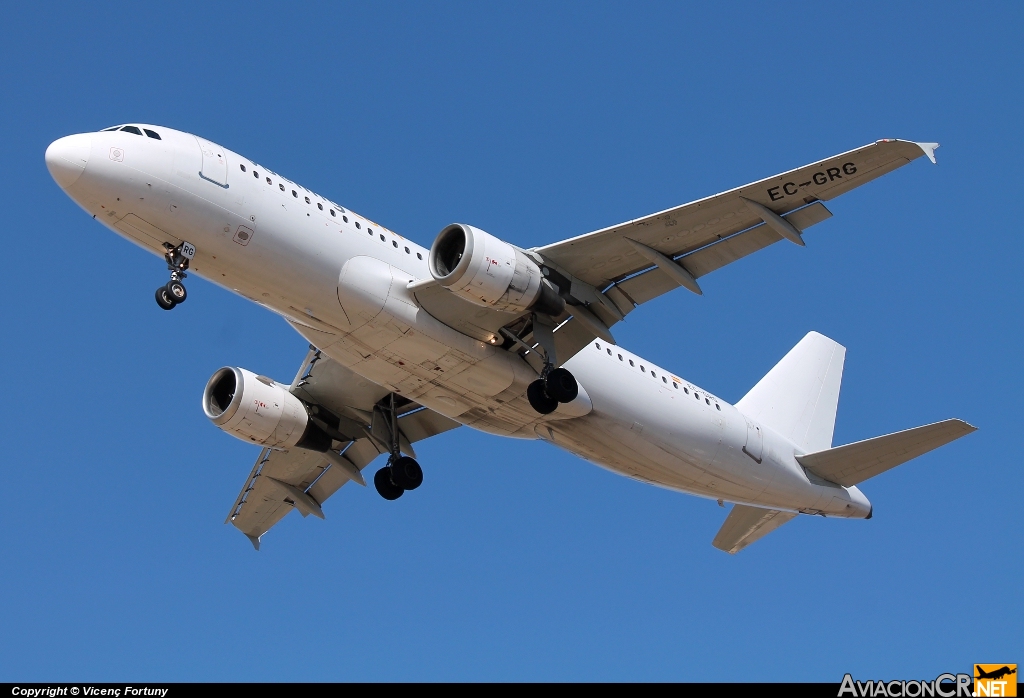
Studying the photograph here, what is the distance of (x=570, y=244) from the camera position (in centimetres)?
2552

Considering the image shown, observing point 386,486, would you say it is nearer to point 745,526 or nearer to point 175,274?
point 175,274

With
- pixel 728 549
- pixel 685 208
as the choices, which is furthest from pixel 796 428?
pixel 685 208

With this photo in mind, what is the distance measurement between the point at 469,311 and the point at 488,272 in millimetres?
1438

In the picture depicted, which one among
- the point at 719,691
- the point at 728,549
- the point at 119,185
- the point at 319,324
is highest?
the point at 119,185

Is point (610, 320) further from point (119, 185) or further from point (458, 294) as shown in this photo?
point (119, 185)

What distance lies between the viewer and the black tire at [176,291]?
23.8m

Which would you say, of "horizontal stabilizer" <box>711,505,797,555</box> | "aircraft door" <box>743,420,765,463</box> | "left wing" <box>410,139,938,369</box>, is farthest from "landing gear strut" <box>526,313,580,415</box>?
"horizontal stabilizer" <box>711,505,797,555</box>

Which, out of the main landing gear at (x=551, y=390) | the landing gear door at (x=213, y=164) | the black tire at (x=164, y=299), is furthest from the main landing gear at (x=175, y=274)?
the main landing gear at (x=551, y=390)

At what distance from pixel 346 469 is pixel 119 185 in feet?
38.2

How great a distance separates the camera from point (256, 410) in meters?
30.2

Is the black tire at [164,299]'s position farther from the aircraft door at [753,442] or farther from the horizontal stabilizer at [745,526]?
the horizontal stabilizer at [745,526]

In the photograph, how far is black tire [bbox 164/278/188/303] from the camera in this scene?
77.9 ft

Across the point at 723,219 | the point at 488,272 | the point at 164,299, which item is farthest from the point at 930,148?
the point at 164,299

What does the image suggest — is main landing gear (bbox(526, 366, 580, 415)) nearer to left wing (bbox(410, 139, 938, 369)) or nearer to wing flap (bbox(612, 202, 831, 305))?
left wing (bbox(410, 139, 938, 369))
